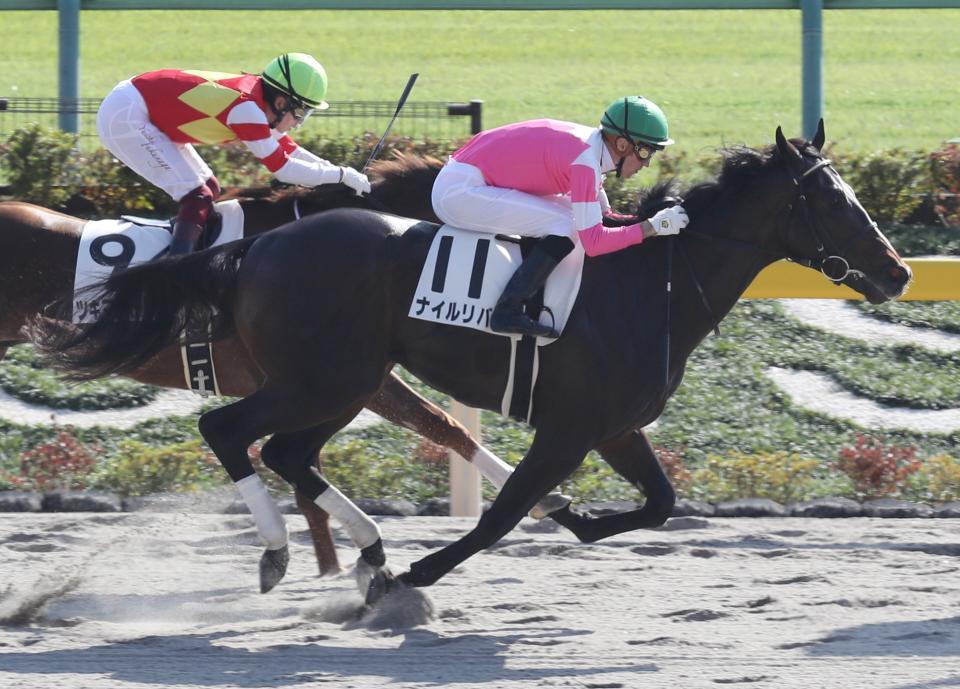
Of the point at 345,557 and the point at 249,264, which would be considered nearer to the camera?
the point at 249,264

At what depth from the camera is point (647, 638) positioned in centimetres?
475

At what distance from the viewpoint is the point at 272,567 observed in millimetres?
5129

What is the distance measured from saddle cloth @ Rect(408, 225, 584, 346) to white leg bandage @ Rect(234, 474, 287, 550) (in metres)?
0.78

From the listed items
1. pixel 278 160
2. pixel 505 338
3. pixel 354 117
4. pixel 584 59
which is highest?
pixel 584 59

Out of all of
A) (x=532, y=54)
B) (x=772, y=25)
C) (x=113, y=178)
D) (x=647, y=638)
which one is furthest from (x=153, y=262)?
(x=772, y=25)

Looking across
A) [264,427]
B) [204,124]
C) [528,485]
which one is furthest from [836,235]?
[204,124]

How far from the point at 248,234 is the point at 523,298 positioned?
131cm

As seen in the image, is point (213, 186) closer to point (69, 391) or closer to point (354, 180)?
point (354, 180)

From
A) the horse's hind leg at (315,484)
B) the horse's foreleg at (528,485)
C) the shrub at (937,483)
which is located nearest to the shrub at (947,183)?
the shrub at (937,483)

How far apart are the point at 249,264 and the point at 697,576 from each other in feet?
6.24

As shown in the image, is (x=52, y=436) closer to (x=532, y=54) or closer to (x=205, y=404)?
(x=205, y=404)

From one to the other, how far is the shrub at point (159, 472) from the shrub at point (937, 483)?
300 centimetres

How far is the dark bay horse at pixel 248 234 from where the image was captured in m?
5.73

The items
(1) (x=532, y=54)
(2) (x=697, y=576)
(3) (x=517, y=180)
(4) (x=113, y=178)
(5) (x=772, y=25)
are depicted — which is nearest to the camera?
(3) (x=517, y=180)
